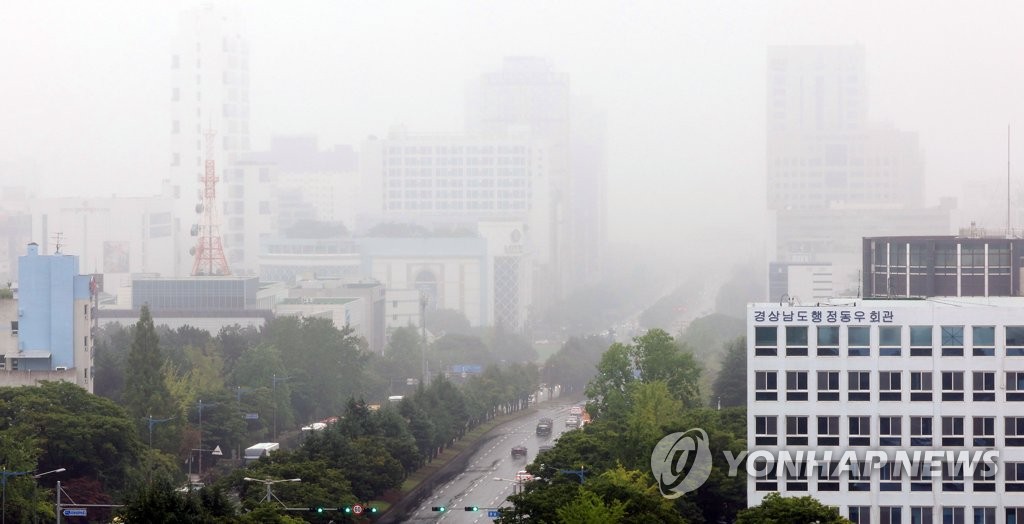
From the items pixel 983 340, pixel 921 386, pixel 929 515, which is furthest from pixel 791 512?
pixel 983 340

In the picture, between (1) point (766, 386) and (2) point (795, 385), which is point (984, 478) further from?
(1) point (766, 386)

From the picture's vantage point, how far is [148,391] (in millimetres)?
74375

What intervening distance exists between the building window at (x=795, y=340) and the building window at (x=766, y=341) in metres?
0.32

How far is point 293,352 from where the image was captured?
103m

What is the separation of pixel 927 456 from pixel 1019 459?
2.59m

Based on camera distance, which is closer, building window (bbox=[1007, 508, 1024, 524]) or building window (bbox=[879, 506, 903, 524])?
building window (bbox=[1007, 508, 1024, 524])

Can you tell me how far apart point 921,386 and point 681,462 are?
10.8 meters

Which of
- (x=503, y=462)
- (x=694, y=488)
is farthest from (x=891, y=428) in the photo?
(x=503, y=462)

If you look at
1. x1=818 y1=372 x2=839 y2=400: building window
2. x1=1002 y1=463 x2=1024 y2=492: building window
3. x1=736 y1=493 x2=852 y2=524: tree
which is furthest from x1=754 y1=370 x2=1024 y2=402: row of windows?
x1=736 y1=493 x2=852 y2=524: tree

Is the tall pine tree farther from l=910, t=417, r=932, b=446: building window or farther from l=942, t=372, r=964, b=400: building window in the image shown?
l=942, t=372, r=964, b=400: building window

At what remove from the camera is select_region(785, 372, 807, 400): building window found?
4928 centimetres

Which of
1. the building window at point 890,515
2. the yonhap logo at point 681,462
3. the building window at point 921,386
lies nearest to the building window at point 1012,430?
the building window at point 921,386

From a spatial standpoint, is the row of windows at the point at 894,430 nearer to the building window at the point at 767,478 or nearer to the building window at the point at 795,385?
the building window at the point at 795,385

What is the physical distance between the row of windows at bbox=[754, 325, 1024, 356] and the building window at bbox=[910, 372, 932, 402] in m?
0.60
